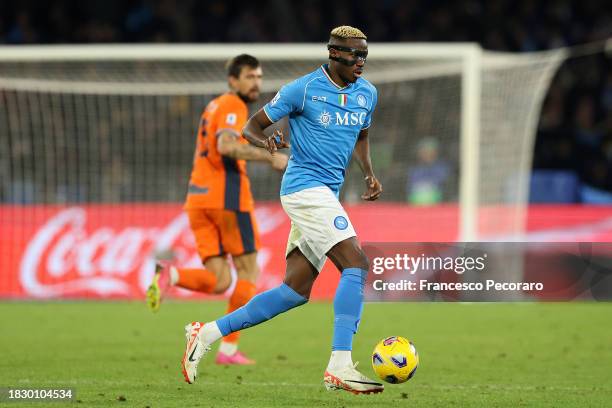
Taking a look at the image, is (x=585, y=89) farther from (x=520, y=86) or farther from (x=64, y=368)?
(x=64, y=368)

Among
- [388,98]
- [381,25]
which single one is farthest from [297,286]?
[381,25]

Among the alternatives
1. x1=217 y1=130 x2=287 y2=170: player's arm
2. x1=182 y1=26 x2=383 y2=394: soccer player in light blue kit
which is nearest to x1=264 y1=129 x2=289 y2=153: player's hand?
x1=182 y1=26 x2=383 y2=394: soccer player in light blue kit

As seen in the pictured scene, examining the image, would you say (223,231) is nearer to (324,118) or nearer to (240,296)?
(240,296)

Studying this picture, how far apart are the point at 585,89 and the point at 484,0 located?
324 cm

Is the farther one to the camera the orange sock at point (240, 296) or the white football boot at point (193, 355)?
the orange sock at point (240, 296)

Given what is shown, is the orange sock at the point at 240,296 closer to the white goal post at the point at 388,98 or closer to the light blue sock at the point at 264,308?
the light blue sock at the point at 264,308

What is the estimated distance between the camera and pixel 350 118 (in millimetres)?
6777

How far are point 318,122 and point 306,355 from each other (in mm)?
3053

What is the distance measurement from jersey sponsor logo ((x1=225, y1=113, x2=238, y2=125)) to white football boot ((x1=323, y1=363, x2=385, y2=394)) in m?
2.93

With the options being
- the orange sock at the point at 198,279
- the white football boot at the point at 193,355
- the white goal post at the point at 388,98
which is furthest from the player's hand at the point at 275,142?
the white goal post at the point at 388,98

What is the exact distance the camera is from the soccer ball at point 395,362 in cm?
645

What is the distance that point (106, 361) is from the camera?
8656 millimetres

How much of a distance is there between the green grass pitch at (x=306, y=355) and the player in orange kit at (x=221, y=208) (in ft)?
2.15

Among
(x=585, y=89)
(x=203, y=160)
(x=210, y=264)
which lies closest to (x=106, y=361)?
(x=210, y=264)
